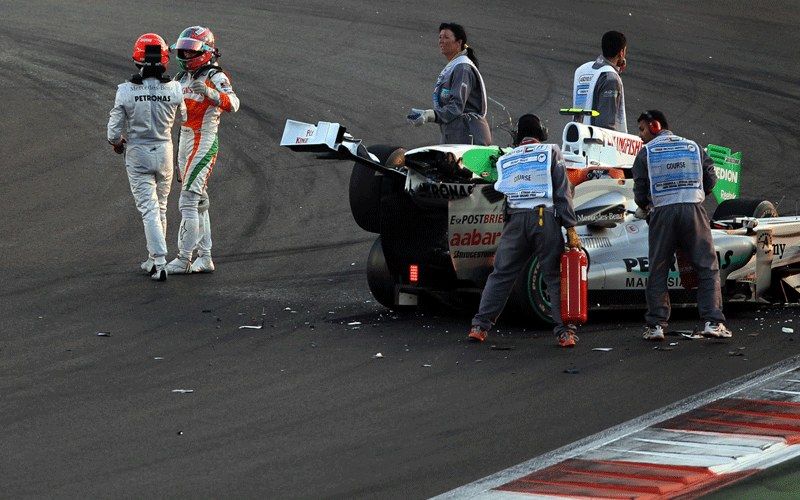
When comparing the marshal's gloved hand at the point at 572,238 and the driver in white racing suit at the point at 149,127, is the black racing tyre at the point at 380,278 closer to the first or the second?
the marshal's gloved hand at the point at 572,238

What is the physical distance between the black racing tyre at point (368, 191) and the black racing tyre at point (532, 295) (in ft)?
3.92

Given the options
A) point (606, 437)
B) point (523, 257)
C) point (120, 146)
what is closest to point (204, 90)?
point (120, 146)

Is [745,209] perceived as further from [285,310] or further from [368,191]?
[285,310]

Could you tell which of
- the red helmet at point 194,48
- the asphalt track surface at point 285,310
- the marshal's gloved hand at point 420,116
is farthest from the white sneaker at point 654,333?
the red helmet at point 194,48

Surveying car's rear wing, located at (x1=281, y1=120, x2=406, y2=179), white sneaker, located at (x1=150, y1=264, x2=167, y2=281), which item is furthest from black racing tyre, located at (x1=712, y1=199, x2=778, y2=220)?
white sneaker, located at (x1=150, y1=264, x2=167, y2=281)

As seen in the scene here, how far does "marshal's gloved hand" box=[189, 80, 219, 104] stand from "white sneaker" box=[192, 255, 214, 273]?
155 cm

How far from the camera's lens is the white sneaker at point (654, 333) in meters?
7.35

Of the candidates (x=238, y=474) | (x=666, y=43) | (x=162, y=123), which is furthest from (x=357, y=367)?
(x=666, y=43)

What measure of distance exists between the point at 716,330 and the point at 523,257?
1.49 m

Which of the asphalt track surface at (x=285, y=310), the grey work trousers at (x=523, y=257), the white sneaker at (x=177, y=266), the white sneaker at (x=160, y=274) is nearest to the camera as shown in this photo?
the asphalt track surface at (x=285, y=310)

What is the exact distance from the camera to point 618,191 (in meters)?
8.20

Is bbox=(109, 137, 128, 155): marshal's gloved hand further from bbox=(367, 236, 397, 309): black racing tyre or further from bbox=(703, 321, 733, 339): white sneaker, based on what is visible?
bbox=(703, 321, 733, 339): white sneaker

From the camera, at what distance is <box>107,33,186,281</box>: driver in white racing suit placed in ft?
31.2

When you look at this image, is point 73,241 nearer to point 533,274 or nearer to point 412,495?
point 533,274
